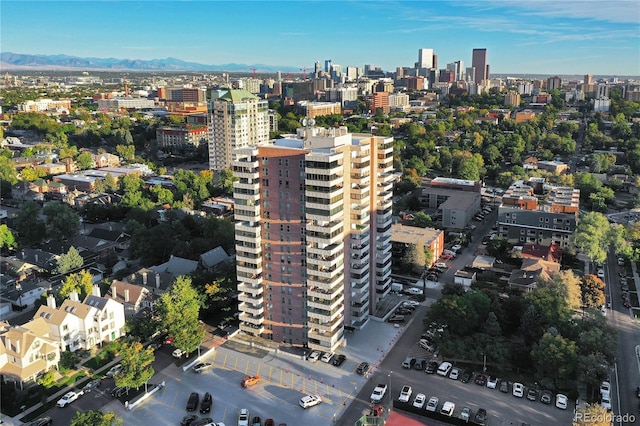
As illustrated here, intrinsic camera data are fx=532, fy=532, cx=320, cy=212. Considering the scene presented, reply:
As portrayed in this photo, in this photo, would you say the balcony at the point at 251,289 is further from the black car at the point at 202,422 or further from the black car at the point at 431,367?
the black car at the point at 431,367

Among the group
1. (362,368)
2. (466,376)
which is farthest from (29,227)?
(466,376)

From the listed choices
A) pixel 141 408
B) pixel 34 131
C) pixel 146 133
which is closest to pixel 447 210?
pixel 141 408

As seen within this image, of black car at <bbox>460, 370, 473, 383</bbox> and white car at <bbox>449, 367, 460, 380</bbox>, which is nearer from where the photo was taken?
black car at <bbox>460, 370, 473, 383</bbox>

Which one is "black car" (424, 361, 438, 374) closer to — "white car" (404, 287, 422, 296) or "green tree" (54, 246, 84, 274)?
"white car" (404, 287, 422, 296)

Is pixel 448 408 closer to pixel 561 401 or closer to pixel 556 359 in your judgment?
pixel 561 401

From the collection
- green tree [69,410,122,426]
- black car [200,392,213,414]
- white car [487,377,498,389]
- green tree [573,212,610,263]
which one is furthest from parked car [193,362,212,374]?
green tree [573,212,610,263]
